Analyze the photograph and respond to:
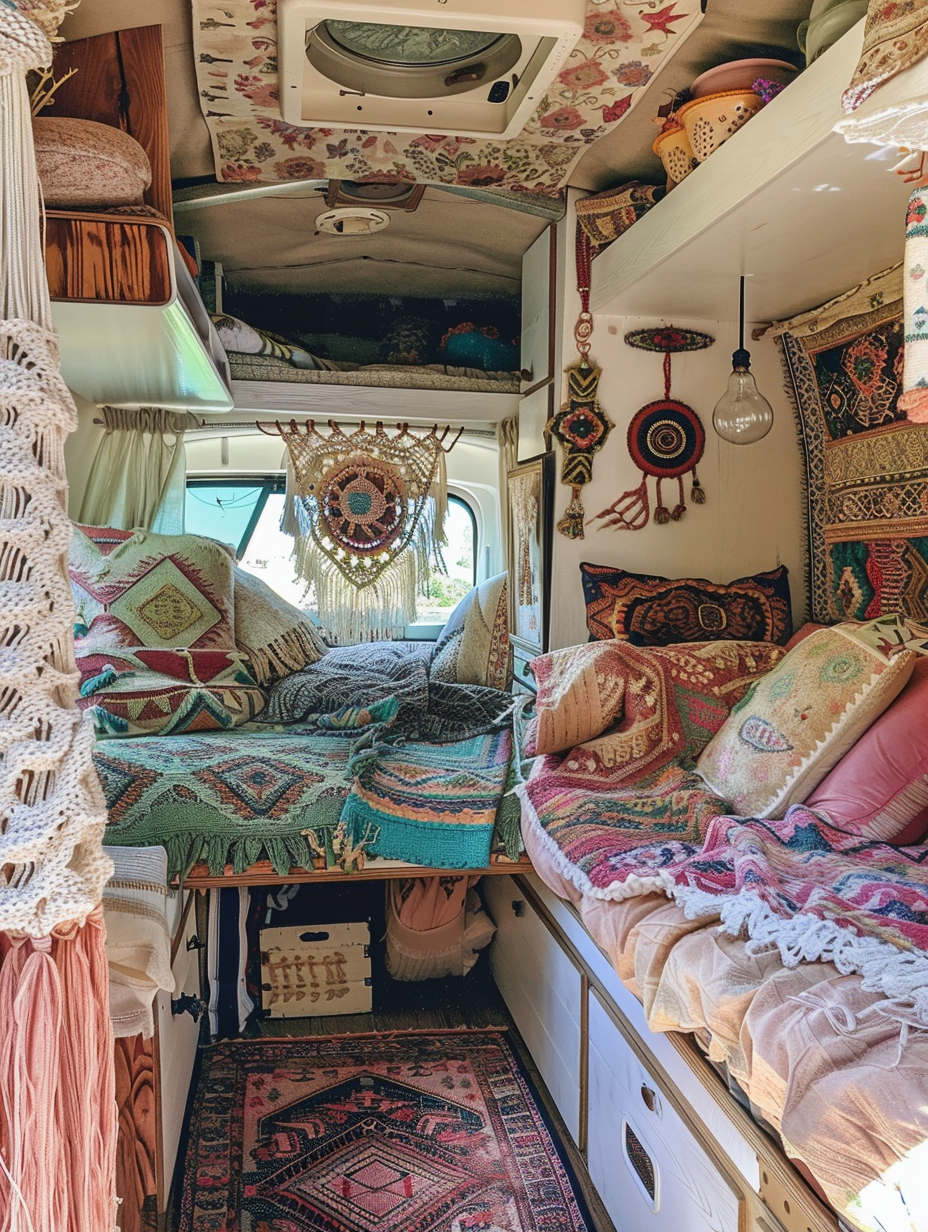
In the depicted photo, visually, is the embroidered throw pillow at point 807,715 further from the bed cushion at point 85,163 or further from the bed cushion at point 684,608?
the bed cushion at point 85,163

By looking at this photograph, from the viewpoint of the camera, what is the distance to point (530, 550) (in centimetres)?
380

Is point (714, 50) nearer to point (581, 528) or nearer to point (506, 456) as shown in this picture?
point (581, 528)

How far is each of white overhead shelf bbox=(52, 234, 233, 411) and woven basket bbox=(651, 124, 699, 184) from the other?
1400mm

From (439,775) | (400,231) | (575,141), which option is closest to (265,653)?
(439,775)

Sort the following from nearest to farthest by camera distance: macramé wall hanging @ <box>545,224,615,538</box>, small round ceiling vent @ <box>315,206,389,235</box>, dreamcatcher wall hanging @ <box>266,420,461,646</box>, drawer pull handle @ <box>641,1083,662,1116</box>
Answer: drawer pull handle @ <box>641,1083,662,1116</box>
macramé wall hanging @ <box>545,224,615,538</box>
small round ceiling vent @ <box>315,206,389,235</box>
dreamcatcher wall hanging @ <box>266,420,461,646</box>

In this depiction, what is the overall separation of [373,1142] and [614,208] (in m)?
3.01

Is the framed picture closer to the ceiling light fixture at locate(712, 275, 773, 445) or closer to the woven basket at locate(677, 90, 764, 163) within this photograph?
the ceiling light fixture at locate(712, 275, 773, 445)

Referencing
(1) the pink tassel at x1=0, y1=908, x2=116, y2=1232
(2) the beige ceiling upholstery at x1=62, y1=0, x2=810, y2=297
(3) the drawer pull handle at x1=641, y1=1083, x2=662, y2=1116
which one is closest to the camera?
(1) the pink tassel at x1=0, y1=908, x2=116, y2=1232

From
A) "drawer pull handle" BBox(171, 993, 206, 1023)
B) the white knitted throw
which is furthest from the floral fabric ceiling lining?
"drawer pull handle" BBox(171, 993, 206, 1023)

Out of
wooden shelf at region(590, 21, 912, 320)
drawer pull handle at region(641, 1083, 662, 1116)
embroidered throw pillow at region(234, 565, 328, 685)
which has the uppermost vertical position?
wooden shelf at region(590, 21, 912, 320)

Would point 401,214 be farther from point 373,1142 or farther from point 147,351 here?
point 373,1142

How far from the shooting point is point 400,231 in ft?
13.2

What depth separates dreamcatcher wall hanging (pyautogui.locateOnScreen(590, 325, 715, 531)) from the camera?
352cm

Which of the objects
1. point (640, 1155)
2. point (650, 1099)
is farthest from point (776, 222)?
point (640, 1155)
